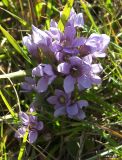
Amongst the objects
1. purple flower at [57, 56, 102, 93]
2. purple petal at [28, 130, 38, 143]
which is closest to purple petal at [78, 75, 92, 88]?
purple flower at [57, 56, 102, 93]

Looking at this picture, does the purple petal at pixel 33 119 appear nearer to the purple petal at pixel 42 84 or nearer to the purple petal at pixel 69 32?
the purple petal at pixel 42 84

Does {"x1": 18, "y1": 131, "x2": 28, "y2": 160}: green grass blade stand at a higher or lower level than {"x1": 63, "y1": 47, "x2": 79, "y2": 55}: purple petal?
lower

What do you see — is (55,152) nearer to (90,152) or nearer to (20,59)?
(90,152)

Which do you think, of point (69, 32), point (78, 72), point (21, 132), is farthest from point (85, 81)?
point (21, 132)

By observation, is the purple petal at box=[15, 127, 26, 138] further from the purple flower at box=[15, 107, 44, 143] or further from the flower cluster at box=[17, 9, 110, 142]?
the flower cluster at box=[17, 9, 110, 142]

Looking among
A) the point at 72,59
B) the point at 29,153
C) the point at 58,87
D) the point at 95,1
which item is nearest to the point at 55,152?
the point at 29,153

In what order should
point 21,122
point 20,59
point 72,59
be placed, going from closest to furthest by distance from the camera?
point 72,59 → point 21,122 → point 20,59

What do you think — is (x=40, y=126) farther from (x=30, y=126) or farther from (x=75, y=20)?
(x=75, y=20)
